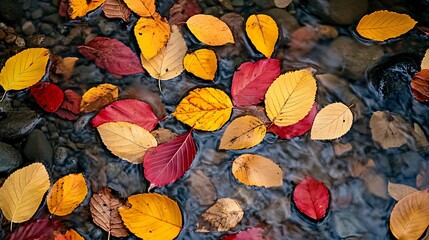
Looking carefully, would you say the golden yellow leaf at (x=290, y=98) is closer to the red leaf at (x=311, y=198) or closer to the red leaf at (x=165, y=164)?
the red leaf at (x=311, y=198)

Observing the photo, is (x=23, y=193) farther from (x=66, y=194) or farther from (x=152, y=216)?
(x=152, y=216)

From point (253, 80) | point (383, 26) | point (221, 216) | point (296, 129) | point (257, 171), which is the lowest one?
point (221, 216)

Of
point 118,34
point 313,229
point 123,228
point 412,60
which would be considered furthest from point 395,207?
point 118,34

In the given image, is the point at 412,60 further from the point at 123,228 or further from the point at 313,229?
the point at 123,228

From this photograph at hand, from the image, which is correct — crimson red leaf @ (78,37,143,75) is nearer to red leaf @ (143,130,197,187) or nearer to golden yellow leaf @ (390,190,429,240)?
red leaf @ (143,130,197,187)

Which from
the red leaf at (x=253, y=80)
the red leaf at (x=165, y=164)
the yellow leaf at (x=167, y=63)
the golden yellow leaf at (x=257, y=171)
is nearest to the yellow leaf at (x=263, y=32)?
the red leaf at (x=253, y=80)

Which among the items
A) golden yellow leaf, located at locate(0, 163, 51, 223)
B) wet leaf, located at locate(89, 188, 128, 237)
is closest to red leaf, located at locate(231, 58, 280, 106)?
wet leaf, located at locate(89, 188, 128, 237)

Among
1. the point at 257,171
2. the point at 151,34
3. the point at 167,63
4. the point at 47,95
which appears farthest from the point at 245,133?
the point at 47,95
